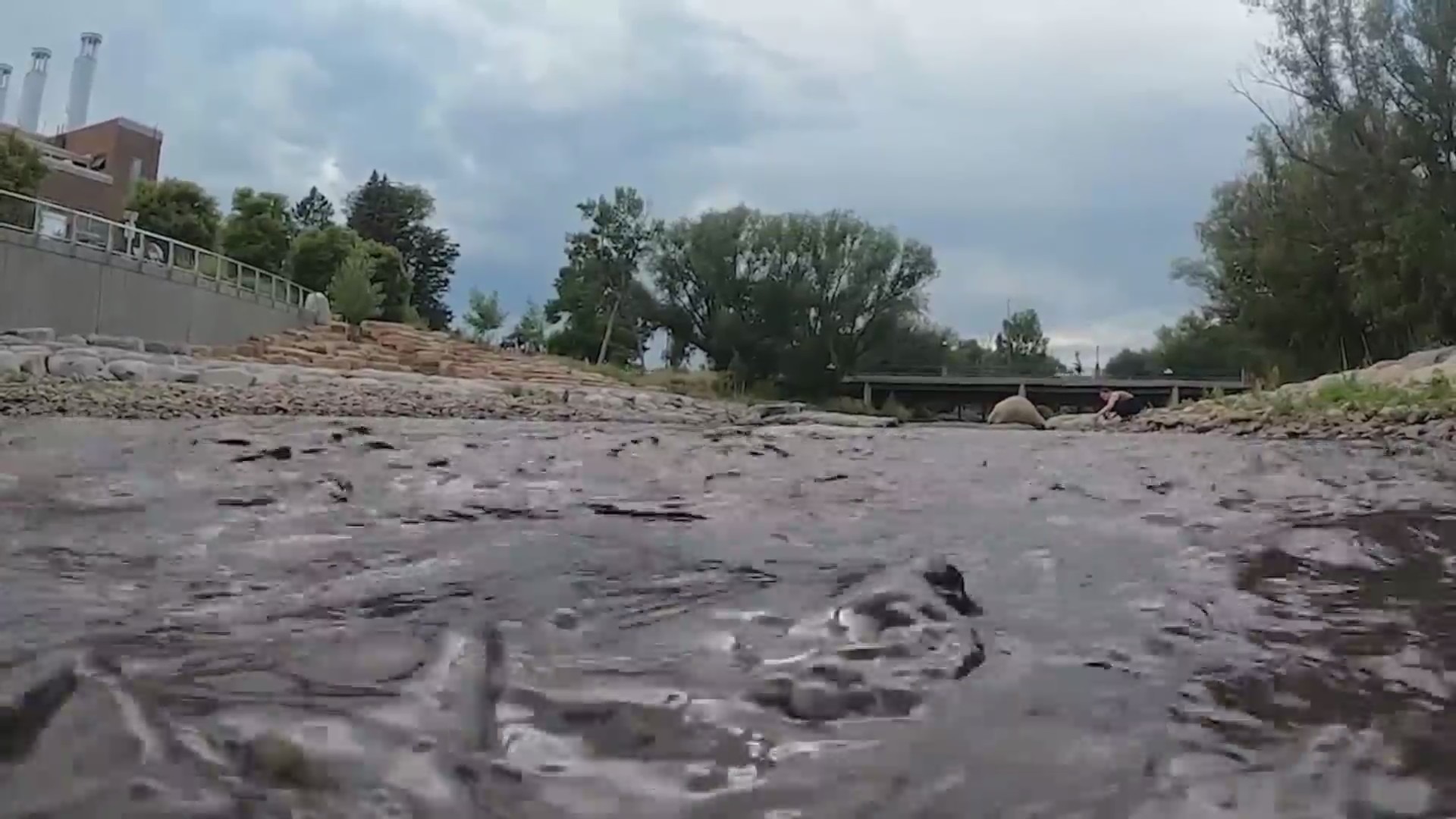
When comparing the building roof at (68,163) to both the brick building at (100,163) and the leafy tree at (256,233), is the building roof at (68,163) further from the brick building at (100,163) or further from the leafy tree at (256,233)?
the leafy tree at (256,233)

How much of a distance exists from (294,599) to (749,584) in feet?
2.82

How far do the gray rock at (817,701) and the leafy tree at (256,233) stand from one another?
132 feet

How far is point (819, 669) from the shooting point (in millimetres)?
1602

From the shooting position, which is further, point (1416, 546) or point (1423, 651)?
point (1416, 546)

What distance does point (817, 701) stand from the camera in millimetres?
1454

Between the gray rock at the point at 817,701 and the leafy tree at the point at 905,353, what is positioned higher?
the leafy tree at the point at 905,353

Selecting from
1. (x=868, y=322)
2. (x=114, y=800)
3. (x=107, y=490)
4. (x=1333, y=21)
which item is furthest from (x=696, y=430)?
(x=868, y=322)

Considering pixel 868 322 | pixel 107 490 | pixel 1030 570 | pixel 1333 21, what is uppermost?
pixel 1333 21

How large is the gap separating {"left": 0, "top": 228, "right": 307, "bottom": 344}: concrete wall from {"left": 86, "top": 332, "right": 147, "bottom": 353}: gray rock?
0.63 m

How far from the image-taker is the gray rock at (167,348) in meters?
17.9

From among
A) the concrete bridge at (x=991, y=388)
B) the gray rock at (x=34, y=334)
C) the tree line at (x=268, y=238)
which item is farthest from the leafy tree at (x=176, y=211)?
the concrete bridge at (x=991, y=388)

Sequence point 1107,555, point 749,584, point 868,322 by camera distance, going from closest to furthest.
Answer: point 749,584 < point 1107,555 < point 868,322

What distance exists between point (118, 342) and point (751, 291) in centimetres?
3037

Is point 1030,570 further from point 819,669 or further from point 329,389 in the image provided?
point 329,389
